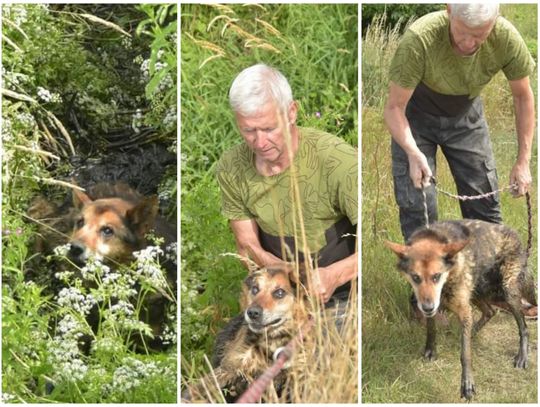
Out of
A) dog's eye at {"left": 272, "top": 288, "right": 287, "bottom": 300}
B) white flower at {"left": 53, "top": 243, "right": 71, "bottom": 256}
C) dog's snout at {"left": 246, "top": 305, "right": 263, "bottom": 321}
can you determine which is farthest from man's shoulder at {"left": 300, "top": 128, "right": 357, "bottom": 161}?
white flower at {"left": 53, "top": 243, "right": 71, "bottom": 256}

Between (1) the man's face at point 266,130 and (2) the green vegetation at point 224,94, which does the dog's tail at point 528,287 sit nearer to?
(2) the green vegetation at point 224,94

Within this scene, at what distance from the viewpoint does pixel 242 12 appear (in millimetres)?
4676

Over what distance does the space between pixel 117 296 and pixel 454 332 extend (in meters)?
1.42

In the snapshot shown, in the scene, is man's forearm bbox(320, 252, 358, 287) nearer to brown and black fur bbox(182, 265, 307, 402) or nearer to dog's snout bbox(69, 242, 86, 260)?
brown and black fur bbox(182, 265, 307, 402)

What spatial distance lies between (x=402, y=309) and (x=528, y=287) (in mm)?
530

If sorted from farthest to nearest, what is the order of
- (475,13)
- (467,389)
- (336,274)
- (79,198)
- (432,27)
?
(79,198)
(467,389)
(336,274)
(432,27)
(475,13)

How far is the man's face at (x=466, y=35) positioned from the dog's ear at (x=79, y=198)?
165cm

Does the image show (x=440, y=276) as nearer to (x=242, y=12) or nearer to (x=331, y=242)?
(x=331, y=242)

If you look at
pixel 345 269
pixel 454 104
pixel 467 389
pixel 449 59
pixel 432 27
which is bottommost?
pixel 467 389

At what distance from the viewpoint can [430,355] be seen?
4.63 meters

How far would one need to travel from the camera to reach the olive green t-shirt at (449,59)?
4.36 meters

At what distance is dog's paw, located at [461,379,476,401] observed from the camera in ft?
15.0

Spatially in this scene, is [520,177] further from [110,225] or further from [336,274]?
[110,225]

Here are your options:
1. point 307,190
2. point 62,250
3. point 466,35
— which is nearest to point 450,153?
point 466,35
